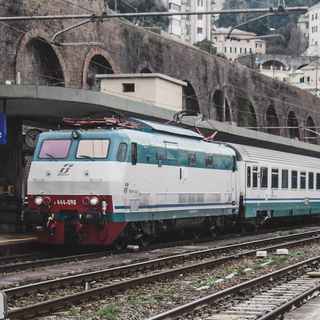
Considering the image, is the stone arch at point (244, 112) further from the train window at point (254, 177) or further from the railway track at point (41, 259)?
the railway track at point (41, 259)

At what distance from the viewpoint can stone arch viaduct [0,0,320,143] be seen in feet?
107

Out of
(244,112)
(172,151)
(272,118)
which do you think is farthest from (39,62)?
(272,118)

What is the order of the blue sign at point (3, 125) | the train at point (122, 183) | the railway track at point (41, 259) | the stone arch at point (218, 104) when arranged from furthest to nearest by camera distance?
the stone arch at point (218, 104) → the blue sign at point (3, 125) → the train at point (122, 183) → the railway track at point (41, 259)

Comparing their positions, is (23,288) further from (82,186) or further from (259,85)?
(259,85)

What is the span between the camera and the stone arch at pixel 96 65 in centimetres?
3778

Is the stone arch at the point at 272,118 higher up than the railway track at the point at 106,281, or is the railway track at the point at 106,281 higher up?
the stone arch at the point at 272,118

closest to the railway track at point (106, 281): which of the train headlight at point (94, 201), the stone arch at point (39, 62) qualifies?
the train headlight at point (94, 201)

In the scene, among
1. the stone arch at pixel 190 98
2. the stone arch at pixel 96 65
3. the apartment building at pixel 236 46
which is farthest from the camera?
the apartment building at pixel 236 46

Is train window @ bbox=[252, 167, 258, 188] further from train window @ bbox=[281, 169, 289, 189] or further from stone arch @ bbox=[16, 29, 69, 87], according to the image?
stone arch @ bbox=[16, 29, 69, 87]

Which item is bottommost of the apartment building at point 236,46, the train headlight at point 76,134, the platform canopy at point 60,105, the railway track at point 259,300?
the railway track at point 259,300

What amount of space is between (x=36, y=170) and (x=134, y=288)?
5783 mm

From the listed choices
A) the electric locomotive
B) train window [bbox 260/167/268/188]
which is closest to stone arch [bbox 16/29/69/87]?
train window [bbox 260/167/268/188]

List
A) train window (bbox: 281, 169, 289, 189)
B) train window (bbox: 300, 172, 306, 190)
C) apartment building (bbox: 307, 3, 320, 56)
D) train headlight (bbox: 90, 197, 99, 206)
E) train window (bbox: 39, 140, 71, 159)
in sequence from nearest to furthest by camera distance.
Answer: train headlight (bbox: 90, 197, 99, 206) → train window (bbox: 39, 140, 71, 159) → train window (bbox: 281, 169, 289, 189) → train window (bbox: 300, 172, 306, 190) → apartment building (bbox: 307, 3, 320, 56)

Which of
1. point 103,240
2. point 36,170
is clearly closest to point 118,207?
point 103,240
